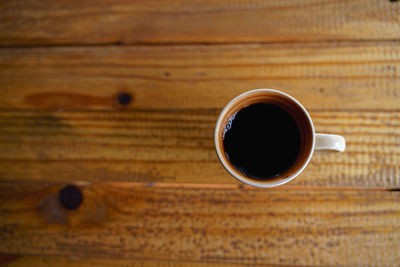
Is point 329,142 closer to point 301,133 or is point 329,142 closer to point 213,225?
point 301,133

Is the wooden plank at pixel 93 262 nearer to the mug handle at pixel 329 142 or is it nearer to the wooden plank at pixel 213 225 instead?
the wooden plank at pixel 213 225

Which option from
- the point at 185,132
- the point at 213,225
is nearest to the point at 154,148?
the point at 185,132

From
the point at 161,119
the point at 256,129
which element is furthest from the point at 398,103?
the point at 161,119

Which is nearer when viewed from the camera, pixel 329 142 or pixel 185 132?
pixel 329 142

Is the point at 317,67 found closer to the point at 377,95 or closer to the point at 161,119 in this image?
the point at 377,95

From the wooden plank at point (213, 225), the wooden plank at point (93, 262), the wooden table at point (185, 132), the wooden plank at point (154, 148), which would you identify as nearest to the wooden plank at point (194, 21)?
the wooden table at point (185, 132)

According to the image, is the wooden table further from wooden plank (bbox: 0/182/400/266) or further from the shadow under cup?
the shadow under cup
